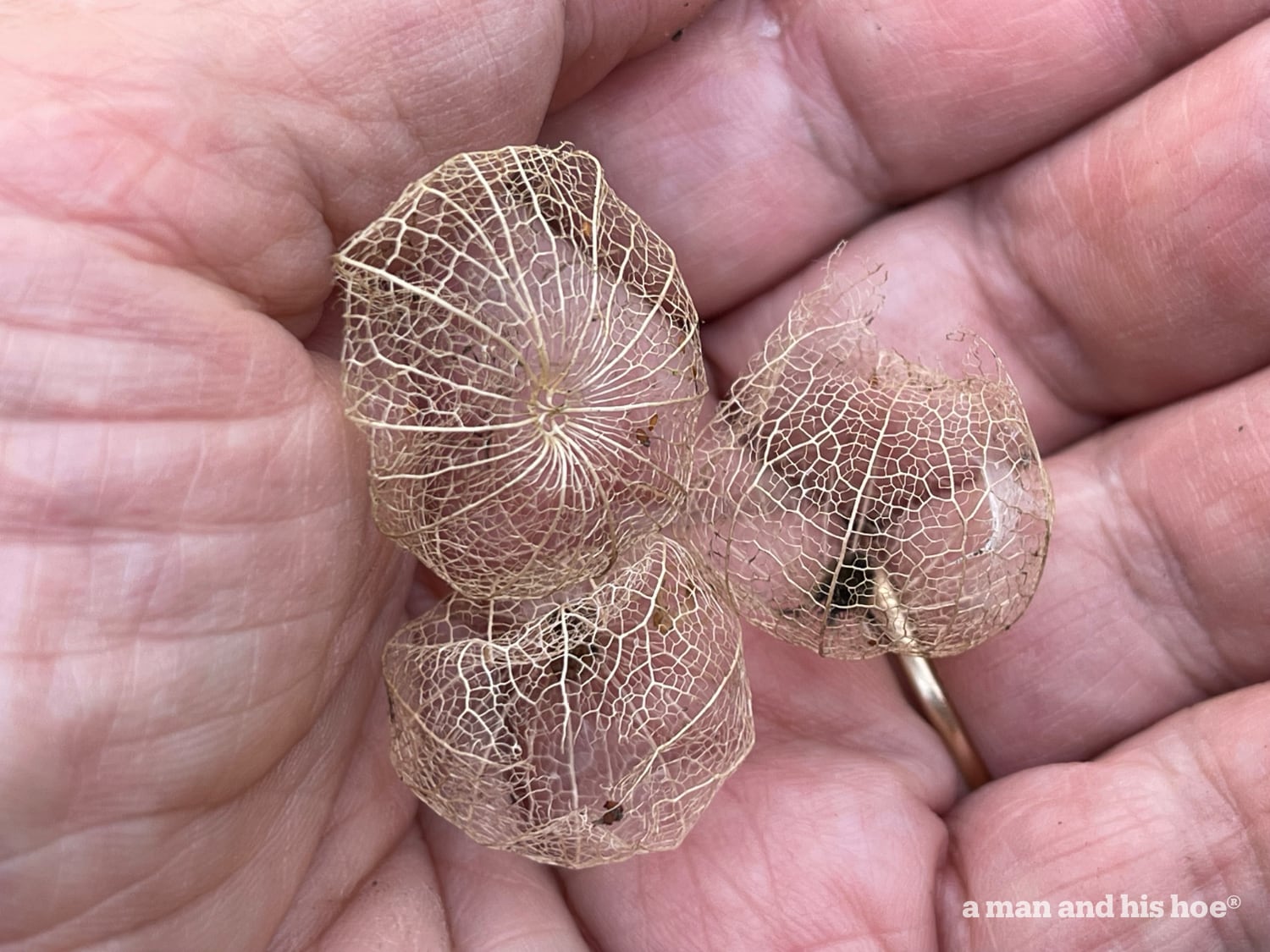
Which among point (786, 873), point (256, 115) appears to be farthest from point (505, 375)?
point (786, 873)

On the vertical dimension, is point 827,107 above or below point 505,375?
above

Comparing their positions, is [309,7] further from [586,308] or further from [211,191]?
[586,308]

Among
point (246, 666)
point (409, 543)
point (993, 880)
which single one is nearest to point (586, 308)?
point (409, 543)

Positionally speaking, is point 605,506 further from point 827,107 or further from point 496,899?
point 827,107

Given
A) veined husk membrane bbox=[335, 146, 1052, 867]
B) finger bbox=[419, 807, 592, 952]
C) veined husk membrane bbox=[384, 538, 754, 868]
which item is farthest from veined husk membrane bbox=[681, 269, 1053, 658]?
finger bbox=[419, 807, 592, 952]

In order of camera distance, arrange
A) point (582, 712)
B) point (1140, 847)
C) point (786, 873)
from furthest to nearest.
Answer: point (786, 873) < point (1140, 847) < point (582, 712)

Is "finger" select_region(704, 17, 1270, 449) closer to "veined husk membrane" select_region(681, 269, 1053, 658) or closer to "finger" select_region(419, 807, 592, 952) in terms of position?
"veined husk membrane" select_region(681, 269, 1053, 658)
